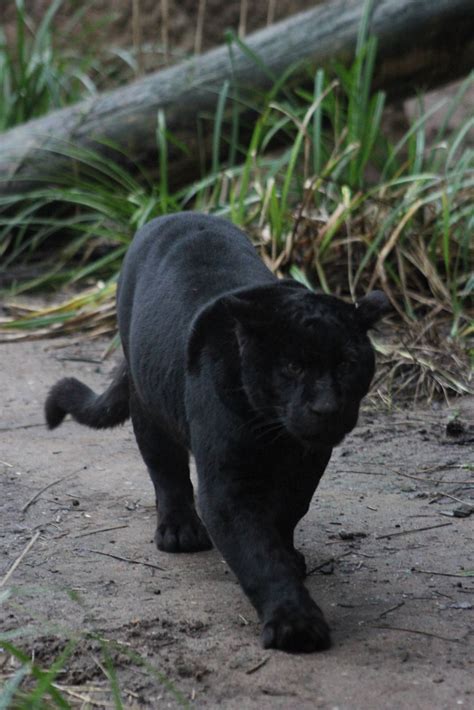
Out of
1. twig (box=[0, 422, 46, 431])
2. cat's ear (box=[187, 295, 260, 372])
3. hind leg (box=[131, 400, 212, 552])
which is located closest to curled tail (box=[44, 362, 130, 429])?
hind leg (box=[131, 400, 212, 552])

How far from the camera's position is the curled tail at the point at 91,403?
3902mm

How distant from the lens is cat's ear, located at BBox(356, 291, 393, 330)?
9.18ft

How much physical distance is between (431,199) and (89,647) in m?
3.27

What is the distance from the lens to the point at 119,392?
390cm

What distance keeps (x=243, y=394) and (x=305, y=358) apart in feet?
0.89

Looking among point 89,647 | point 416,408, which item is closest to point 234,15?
point 416,408

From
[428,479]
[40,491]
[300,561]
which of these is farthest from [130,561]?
[428,479]

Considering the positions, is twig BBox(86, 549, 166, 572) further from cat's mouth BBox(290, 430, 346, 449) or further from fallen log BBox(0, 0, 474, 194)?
fallen log BBox(0, 0, 474, 194)

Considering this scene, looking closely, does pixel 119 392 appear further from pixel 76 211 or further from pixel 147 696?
pixel 76 211

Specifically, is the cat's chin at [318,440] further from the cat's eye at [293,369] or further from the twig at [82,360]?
the twig at [82,360]

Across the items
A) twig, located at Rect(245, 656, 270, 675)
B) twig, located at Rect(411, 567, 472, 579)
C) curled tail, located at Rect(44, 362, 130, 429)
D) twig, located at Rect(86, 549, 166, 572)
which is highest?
curled tail, located at Rect(44, 362, 130, 429)

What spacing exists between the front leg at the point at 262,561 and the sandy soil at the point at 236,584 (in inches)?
2.1

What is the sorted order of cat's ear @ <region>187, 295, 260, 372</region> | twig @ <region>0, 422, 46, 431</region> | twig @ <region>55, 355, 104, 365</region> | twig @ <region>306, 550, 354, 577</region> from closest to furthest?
1. cat's ear @ <region>187, 295, 260, 372</region>
2. twig @ <region>306, 550, 354, 577</region>
3. twig @ <region>0, 422, 46, 431</region>
4. twig @ <region>55, 355, 104, 365</region>

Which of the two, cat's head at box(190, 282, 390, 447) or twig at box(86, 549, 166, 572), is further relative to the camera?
twig at box(86, 549, 166, 572)
